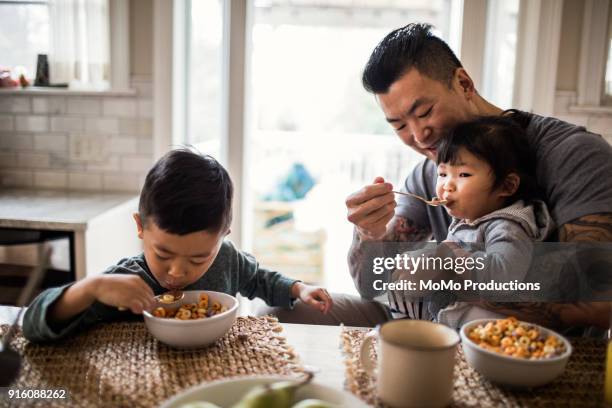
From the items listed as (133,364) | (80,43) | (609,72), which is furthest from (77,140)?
(609,72)

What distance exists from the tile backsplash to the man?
50.7 inches

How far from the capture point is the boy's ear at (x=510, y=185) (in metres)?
1.37

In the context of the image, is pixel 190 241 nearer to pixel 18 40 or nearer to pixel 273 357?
pixel 273 357

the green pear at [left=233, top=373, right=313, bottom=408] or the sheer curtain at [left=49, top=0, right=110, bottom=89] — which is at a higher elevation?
the sheer curtain at [left=49, top=0, right=110, bottom=89]

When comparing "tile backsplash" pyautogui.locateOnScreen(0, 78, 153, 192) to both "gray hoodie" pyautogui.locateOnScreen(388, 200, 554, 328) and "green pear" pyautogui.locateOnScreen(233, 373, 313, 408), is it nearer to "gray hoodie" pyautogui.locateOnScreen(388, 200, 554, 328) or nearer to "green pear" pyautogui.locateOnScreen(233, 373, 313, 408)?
"gray hoodie" pyautogui.locateOnScreen(388, 200, 554, 328)

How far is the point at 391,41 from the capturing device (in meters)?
1.59

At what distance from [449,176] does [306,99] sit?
4.40 meters

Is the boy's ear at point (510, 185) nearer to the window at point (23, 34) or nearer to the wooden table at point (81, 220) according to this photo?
the wooden table at point (81, 220)

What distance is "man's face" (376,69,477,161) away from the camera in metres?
1.54

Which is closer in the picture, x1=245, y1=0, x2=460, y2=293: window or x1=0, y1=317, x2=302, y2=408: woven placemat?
x1=0, y1=317, x2=302, y2=408: woven placemat

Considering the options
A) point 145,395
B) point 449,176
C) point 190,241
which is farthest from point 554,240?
point 145,395

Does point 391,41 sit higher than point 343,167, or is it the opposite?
point 391,41

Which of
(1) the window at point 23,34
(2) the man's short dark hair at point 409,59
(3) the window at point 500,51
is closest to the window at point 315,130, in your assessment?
(3) the window at point 500,51

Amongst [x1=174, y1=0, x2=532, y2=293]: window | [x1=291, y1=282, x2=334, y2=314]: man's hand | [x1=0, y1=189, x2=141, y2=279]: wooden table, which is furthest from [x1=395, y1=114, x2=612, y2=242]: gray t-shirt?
[x1=174, y1=0, x2=532, y2=293]: window
